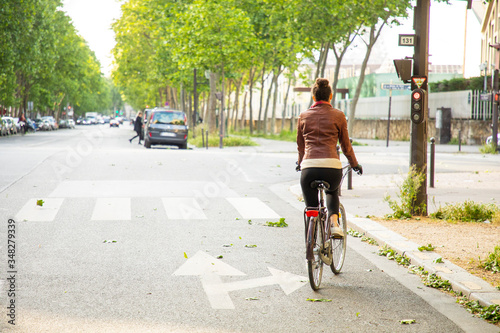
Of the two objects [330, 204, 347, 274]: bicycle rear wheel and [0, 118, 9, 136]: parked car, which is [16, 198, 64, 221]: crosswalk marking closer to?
[330, 204, 347, 274]: bicycle rear wheel

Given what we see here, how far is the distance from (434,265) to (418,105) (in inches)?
133

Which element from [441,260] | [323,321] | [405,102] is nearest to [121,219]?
[441,260]

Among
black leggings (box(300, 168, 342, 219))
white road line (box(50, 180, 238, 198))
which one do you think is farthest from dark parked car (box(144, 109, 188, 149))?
black leggings (box(300, 168, 342, 219))

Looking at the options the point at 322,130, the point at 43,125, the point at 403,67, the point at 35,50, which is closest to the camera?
the point at 322,130

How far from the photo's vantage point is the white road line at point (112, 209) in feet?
32.4

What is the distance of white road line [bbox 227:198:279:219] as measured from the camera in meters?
10.4

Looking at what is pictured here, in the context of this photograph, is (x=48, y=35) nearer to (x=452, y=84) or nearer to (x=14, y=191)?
(x=452, y=84)

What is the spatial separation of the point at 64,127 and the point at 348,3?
69142mm

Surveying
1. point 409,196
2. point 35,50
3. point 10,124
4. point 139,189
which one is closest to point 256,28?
point 35,50

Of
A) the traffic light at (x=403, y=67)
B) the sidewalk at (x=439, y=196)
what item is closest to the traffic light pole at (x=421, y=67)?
the traffic light at (x=403, y=67)

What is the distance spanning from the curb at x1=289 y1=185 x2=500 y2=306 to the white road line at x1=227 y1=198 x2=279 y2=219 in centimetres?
153

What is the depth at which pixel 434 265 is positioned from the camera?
663 centimetres

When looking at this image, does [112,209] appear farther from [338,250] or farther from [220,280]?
[338,250]

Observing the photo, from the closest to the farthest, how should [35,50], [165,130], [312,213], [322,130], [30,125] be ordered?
[312,213] < [322,130] < [165,130] < [35,50] < [30,125]
